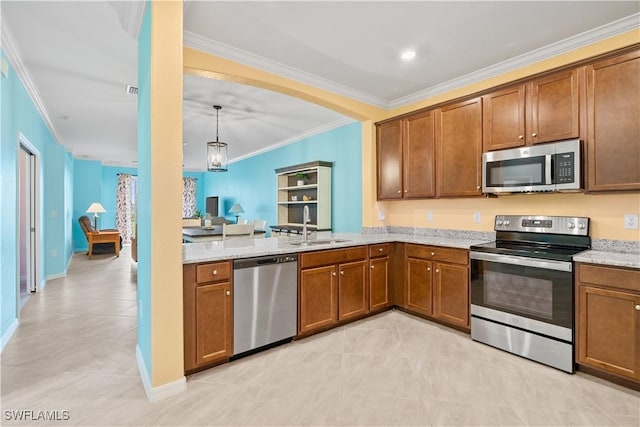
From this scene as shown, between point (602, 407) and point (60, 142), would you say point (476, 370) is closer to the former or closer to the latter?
point (602, 407)

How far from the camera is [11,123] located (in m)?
3.14

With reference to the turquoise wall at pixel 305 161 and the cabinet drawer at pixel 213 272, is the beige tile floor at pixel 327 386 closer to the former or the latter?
the cabinet drawer at pixel 213 272

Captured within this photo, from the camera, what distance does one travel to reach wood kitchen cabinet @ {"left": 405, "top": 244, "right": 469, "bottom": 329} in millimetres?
3107

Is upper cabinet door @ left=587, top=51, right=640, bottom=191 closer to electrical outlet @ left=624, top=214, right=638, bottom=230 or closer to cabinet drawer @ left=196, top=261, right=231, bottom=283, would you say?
electrical outlet @ left=624, top=214, right=638, bottom=230

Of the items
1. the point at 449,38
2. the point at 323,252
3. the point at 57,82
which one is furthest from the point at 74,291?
the point at 449,38

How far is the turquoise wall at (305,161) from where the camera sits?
5.11 metres

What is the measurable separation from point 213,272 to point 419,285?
222cm

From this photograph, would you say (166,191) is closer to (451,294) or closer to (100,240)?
(451,294)

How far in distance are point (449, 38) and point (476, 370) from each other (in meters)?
2.73

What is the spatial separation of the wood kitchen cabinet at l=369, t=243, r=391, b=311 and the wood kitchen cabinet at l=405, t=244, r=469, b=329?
0.23 m

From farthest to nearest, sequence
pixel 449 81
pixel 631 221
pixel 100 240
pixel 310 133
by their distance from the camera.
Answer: pixel 100 240
pixel 310 133
pixel 449 81
pixel 631 221

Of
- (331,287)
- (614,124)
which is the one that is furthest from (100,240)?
(614,124)

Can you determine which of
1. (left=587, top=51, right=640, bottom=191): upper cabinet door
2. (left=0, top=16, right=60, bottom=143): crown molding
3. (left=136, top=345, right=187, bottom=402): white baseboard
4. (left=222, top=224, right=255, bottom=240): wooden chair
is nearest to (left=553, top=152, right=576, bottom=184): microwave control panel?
(left=587, top=51, right=640, bottom=191): upper cabinet door

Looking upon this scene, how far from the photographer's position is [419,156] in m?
3.75
